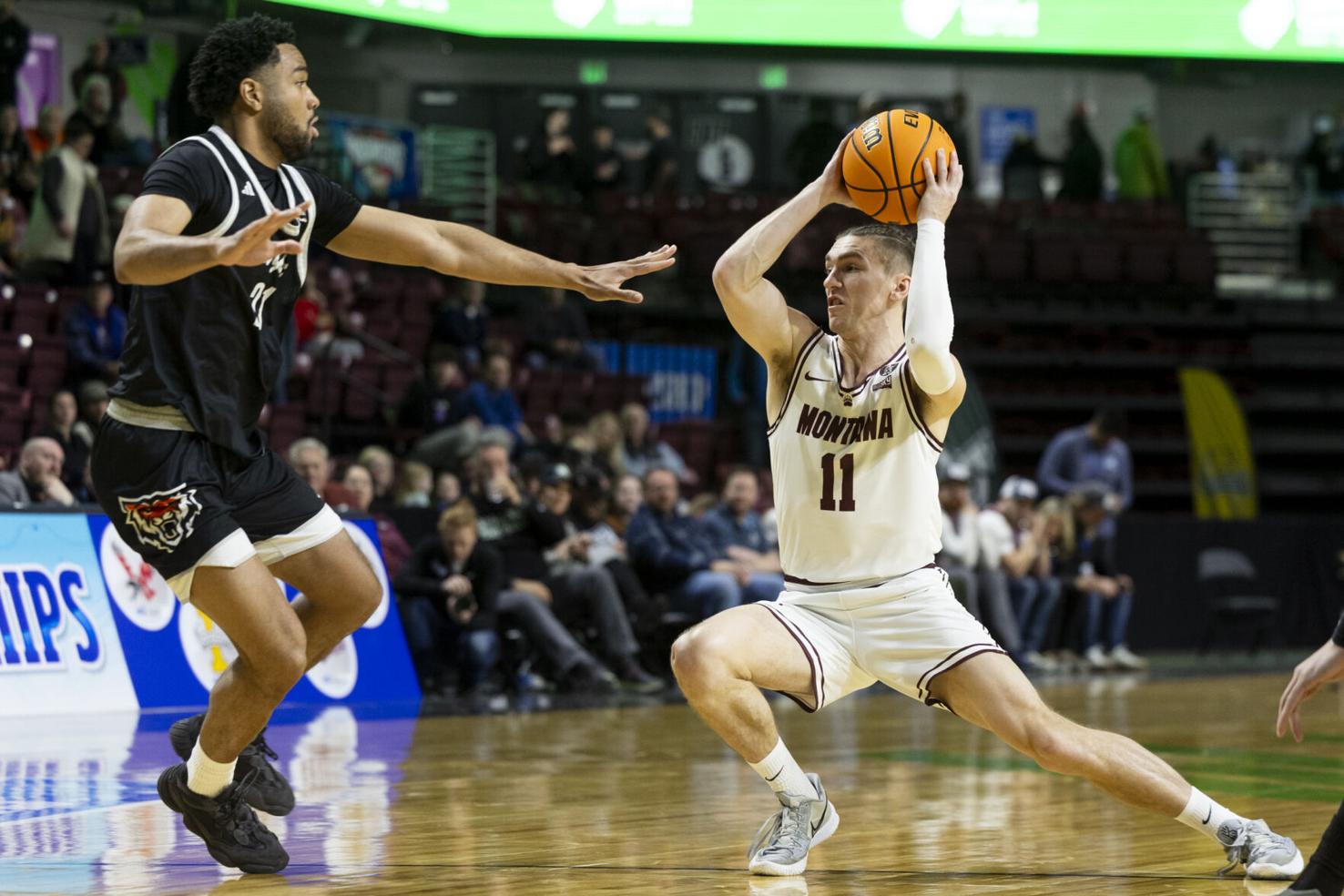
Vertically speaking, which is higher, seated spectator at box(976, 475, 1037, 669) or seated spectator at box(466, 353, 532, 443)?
seated spectator at box(466, 353, 532, 443)

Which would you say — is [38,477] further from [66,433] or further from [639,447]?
[639,447]

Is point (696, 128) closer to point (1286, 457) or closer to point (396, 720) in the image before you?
point (1286, 457)

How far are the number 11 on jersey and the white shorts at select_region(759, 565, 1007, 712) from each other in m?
0.23

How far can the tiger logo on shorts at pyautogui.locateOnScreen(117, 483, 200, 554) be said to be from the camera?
451cm

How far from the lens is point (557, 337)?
16672 mm

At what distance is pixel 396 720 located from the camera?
9.03 meters

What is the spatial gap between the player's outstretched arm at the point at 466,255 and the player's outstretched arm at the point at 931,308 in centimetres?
73

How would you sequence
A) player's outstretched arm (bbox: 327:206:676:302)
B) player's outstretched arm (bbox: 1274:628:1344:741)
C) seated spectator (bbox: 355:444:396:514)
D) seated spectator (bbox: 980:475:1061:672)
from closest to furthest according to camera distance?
player's outstretched arm (bbox: 1274:628:1344:741) < player's outstretched arm (bbox: 327:206:676:302) < seated spectator (bbox: 355:444:396:514) < seated spectator (bbox: 980:475:1061:672)

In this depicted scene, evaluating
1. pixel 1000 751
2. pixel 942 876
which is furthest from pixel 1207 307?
pixel 942 876

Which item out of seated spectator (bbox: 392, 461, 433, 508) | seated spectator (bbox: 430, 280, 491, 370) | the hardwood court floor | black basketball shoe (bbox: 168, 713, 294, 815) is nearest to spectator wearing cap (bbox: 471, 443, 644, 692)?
seated spectator (bbox: 392, 461, 433, 508)

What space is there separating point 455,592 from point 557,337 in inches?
261

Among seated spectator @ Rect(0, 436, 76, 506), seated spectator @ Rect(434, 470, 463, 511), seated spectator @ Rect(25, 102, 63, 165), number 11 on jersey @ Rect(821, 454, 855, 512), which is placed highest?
seated spectator @ Rect(25, 102, 63, 165)

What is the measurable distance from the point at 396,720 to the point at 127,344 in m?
4.68

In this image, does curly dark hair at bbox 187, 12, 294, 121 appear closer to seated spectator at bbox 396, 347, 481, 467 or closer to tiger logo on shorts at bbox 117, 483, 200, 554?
tiger logo on shorts at bbox 117, 483, 200, 554
